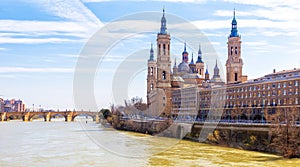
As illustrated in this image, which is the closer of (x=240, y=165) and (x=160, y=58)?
(x=240, y=165)

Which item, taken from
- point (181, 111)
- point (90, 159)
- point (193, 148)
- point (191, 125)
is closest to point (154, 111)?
point (181, 111)

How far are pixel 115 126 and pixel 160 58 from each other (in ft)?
59.0

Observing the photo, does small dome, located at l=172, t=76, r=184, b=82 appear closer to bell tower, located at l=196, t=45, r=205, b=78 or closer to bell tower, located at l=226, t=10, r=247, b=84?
bell tower, located at l=196, t=45, r=205, b=78

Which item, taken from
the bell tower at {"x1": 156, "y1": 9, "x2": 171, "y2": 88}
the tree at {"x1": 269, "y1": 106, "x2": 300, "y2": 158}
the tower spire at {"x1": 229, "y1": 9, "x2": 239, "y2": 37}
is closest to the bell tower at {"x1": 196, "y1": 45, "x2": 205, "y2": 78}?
the bell tower at {"x1": 156, "y1": 9, "x2": 171, "y2": 88}

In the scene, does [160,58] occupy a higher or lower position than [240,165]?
higher

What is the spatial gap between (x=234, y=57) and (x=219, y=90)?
13.3 m

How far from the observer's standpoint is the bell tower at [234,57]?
73319 mm

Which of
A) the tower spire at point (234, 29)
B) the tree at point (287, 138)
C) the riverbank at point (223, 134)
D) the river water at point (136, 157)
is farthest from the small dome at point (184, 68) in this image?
the tree at point (287, 138)

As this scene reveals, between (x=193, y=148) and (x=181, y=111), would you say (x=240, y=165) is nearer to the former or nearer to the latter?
(x=193, y=148)

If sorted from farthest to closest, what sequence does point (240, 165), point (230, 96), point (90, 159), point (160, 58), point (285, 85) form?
point (160, 58), point (230, 96), point (285, 85), point (90, 159), point (240, 165)

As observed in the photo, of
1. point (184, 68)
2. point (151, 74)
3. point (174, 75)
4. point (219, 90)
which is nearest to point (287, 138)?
point (219, 90)

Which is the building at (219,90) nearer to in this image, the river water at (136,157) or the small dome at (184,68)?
the small dome at (184,68)

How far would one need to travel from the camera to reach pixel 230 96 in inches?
2307

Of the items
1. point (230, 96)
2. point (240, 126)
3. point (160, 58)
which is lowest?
point (240, 126)
